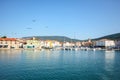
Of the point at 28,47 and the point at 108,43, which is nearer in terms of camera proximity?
the point at 28,47

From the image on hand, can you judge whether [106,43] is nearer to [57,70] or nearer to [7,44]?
[7,44]

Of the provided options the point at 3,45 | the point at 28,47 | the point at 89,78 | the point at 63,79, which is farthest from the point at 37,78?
the point at 28,47

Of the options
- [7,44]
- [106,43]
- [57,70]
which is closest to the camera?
[57,70]

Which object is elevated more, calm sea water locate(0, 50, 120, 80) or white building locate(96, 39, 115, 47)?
white building locate(96, 39, 115, 47)

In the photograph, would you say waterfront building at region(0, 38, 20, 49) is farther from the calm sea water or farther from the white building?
the white building

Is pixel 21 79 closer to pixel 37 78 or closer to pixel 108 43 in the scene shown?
pixel 37 78

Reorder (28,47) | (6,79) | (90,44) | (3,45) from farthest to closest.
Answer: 1. (90,44)
2. (28,47)
3. (3,45)
4. (6,79)

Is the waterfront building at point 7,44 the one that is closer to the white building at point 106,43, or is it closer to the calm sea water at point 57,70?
the calm sea water at point 57,70

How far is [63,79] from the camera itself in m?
22.9

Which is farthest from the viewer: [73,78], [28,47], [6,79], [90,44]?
[90,44]

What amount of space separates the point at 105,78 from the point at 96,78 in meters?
1.01

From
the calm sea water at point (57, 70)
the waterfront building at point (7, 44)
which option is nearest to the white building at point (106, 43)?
the waterfront building at point (7, 44)

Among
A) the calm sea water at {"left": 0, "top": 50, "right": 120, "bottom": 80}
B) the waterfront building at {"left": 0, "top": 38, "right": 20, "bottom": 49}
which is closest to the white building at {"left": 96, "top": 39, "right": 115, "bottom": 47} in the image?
the waterfront building at {"left": 0, "top": 38, "right": 20, "bottom": 49}

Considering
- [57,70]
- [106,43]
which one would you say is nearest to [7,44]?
[106,43]
